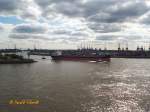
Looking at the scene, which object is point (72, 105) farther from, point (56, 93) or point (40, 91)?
point (40, 91)

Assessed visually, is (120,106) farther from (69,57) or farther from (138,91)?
(69,57)

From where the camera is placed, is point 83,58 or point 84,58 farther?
point 83,58

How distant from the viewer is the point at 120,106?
28.7m

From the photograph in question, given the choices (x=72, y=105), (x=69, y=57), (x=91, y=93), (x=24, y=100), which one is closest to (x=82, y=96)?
(x=91, y=93)

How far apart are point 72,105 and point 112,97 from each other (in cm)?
713

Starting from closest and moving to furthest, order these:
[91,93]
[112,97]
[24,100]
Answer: [24,100]
[112,97]
[91,93]

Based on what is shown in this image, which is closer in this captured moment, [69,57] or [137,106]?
[137,106]

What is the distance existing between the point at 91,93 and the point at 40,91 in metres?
7.46

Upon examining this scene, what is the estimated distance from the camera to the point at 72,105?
2862 cm

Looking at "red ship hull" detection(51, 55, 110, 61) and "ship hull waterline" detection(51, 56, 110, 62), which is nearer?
"ship hull waterline" detection(51, 56, 110, 62)

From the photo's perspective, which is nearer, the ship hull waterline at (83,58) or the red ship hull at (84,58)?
the ship hull waterline at (83,58)

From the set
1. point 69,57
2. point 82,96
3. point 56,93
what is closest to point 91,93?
point 82,96

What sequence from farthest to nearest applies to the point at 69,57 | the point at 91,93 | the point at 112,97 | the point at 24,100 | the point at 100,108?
the point at 69,57 < the point at 91,93 < the point at 112,97 < the point at 24,100 < the point at 100,108

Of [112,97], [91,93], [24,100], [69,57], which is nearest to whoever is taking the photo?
[24,100]
